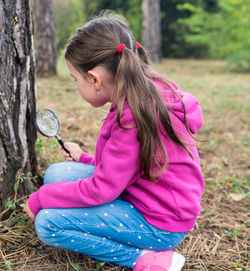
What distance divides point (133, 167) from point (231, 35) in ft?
31.3

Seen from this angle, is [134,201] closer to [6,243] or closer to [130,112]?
[130,112]

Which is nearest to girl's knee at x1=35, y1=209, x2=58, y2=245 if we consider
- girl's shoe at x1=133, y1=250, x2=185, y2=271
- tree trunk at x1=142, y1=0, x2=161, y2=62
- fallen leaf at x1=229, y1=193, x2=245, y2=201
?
girl's shoe at x1=133, y1=250, x2=185, y2=271

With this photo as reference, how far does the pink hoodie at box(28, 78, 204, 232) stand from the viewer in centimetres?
146

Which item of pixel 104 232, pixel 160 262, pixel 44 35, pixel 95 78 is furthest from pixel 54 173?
pixel 44 35

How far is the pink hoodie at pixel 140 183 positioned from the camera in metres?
1.46

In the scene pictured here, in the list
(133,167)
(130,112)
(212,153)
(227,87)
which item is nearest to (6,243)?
(133,167)

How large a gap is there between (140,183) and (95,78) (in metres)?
0.56

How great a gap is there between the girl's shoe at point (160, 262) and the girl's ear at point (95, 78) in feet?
3.01

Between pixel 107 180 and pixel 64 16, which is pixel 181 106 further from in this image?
pixel 64 16

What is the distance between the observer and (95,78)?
4.95 feet

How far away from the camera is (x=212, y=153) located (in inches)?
131

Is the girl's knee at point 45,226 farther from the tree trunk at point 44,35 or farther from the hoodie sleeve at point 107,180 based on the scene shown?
the tree trunk at point 44,35

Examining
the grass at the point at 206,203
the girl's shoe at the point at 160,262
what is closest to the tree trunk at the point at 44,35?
the grass at the point at 206,203

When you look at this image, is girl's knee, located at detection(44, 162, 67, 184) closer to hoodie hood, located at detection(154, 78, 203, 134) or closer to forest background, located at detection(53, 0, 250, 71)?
hoodie hood, located at detection(154, 78, 203, 134)
